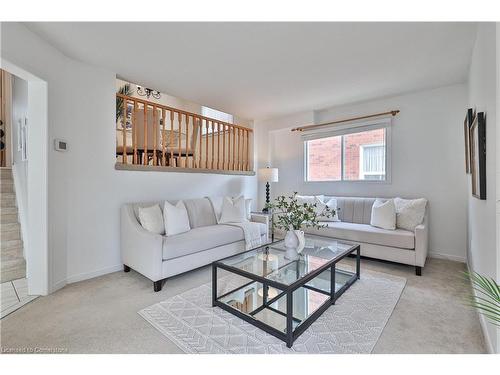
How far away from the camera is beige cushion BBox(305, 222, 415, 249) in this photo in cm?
280

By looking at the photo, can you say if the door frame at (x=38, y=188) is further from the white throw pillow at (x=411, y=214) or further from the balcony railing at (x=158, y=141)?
the white throw pillow at (x=411, y=214)

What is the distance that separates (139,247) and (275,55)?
2466 millimetres

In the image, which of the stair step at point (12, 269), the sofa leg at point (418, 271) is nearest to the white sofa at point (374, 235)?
the sofa leg at point (418, 271)

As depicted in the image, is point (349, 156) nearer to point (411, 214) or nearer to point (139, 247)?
point (411, 214)

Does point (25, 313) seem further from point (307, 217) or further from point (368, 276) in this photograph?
point (368, 276)

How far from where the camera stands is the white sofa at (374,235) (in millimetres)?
2738

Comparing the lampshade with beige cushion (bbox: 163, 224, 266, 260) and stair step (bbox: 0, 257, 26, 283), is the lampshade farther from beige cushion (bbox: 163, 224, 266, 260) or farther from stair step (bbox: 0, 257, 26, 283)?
stair step (bbox: 0, 257, 26, 283)

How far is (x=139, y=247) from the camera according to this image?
255cm

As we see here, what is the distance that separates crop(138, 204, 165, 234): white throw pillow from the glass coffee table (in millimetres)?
→ 1032

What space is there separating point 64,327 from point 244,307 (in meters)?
1.33

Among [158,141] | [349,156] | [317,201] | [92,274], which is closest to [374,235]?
[317,201]

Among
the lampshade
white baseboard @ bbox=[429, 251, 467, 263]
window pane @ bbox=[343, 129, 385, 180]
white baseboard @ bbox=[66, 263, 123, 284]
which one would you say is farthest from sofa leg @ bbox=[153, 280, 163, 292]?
white baseboard @ bbox=[429, 251, 467, 263]

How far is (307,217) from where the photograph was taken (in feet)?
7.64
